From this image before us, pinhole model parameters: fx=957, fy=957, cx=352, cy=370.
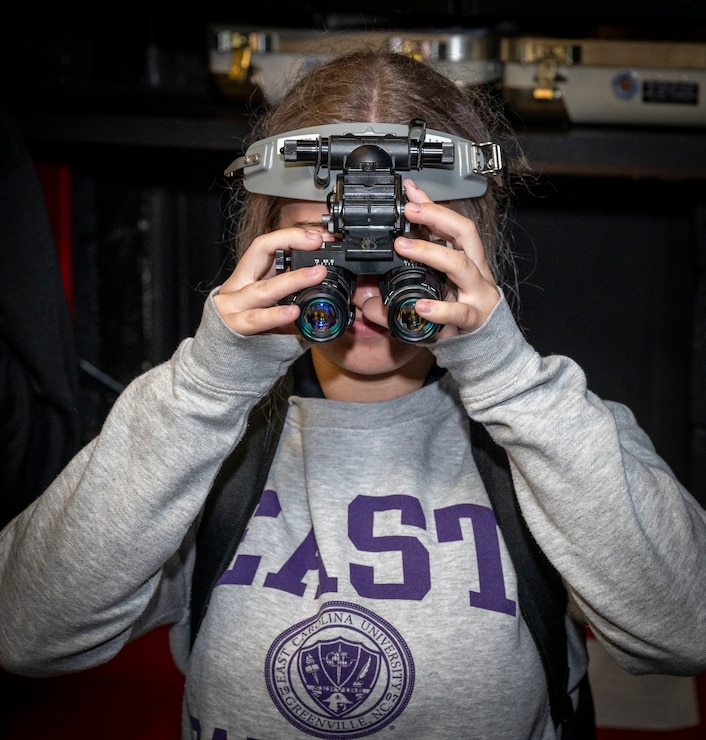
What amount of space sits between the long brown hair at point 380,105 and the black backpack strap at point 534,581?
11.2 inches

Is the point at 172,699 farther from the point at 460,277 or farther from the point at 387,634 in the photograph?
the point at 460,277

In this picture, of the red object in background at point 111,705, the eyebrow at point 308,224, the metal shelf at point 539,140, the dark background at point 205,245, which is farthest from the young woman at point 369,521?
the dark background at point 205,245

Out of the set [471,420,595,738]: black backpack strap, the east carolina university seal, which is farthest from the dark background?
the east carolina university seal

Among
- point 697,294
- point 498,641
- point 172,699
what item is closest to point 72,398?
point 172,699

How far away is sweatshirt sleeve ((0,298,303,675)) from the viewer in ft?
3.26

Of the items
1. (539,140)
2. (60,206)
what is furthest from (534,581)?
(60,206)

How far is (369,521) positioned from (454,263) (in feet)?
1.17

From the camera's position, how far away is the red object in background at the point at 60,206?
217 cm

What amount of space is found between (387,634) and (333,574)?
0.09 metres

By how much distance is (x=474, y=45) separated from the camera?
1875 millimetres

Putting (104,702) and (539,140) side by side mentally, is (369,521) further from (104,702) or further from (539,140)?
(539,140)

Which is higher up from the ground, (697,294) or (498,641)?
(697,294)

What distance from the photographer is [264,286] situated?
3.11 ft

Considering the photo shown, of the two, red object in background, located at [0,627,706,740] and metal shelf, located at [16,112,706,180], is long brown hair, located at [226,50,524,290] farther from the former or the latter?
red object in background, located at [0,627,706,740]
